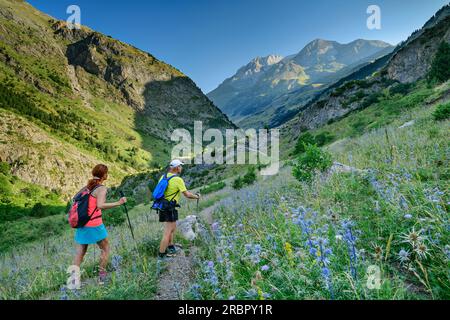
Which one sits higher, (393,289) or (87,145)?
(87,145)

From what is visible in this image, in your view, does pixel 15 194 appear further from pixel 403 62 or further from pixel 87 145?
pixel 403 62

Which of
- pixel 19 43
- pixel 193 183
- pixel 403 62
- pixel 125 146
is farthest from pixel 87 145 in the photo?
pixel 403 62

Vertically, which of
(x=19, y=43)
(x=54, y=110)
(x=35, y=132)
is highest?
(x=19, y=43)

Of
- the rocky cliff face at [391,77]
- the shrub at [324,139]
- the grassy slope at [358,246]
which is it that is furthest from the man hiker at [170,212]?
the rocky cliff face at [391,77]

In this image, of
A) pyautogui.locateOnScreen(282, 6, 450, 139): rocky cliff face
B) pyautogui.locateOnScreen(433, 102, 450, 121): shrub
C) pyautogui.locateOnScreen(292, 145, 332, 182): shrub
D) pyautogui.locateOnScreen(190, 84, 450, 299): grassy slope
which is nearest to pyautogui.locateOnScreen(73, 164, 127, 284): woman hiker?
pyautogui.locateOnScreen(190, 84, 450, 299): grassy slope

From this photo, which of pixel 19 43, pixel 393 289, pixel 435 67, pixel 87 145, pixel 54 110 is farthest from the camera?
pixel 19 43

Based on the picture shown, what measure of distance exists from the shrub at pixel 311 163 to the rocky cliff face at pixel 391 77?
39.5m

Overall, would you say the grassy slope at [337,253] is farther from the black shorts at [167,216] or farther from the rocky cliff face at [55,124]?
the rocky cliff face at [55,124]

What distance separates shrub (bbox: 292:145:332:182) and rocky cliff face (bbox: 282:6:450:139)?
3946 centimetres

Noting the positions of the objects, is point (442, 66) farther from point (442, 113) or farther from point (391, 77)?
point (442, 113)

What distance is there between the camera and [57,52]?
199500 mm

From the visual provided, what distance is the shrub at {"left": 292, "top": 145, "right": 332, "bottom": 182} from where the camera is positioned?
28.2ft

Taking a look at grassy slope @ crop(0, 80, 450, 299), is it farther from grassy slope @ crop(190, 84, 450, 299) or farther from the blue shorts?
the blue shorts

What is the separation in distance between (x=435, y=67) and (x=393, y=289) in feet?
125
